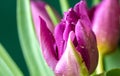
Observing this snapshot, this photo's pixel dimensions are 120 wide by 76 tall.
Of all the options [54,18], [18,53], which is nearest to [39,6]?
[54,18]

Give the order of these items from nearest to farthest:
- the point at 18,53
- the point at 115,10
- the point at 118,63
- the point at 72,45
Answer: the point at 72,45
the point at 115,10
the point at 118,63
the point at 18,53

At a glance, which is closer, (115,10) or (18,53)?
(115,10)

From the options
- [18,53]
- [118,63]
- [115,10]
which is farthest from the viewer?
[18,53]

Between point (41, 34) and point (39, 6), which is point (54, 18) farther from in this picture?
point (41, 34)

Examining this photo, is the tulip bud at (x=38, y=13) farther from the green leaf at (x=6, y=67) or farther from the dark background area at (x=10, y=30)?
the dark background area at (x=10, y=30)

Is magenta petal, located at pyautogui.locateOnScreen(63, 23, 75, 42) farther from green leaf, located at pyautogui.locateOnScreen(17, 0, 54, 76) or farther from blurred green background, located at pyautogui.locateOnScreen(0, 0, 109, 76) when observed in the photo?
blurred green background, located at pyautogui.locateOnScreen(0, 0, 109, 76)

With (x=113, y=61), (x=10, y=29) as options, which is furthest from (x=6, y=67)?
(x=10, y=29)

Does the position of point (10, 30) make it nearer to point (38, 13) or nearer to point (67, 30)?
point (38, 13)
